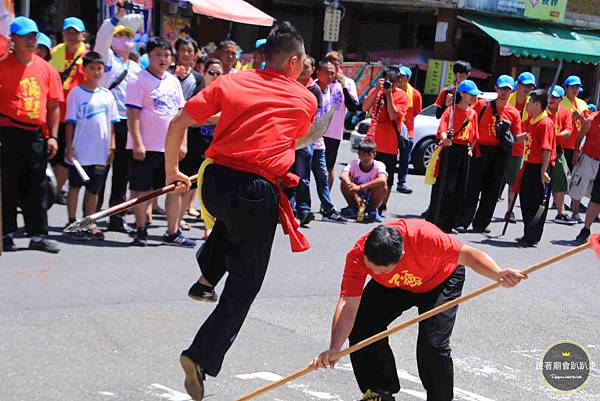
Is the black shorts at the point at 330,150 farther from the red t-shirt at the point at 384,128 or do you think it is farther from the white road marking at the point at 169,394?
the white road marking at the point at 169,394

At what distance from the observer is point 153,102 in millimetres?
8742

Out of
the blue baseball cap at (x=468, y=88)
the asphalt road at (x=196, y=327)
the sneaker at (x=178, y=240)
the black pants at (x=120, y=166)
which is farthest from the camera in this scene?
the blue baseball cap at (x=468, y=88)

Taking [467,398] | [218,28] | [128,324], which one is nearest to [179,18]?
[218,28]

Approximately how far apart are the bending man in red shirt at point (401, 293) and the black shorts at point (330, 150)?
19.7 ft

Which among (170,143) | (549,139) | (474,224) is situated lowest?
(474,224)

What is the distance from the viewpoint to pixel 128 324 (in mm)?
6570

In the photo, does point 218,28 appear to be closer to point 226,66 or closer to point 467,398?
point 226,66

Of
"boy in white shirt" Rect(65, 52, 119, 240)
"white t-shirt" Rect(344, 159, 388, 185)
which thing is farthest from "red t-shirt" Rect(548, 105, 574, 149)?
"boy in white shirt" Rect(65, 52, 119, 240)

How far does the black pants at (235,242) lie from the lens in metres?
4.87

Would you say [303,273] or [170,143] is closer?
[170,143]


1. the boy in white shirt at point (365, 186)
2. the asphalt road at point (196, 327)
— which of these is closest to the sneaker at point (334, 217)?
the boy in white shirt at point (365, 186)

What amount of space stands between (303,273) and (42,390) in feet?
12.2

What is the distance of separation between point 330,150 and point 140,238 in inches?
133

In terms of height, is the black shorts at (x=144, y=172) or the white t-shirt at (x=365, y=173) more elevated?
the black shorts at (x=144, y=172)
